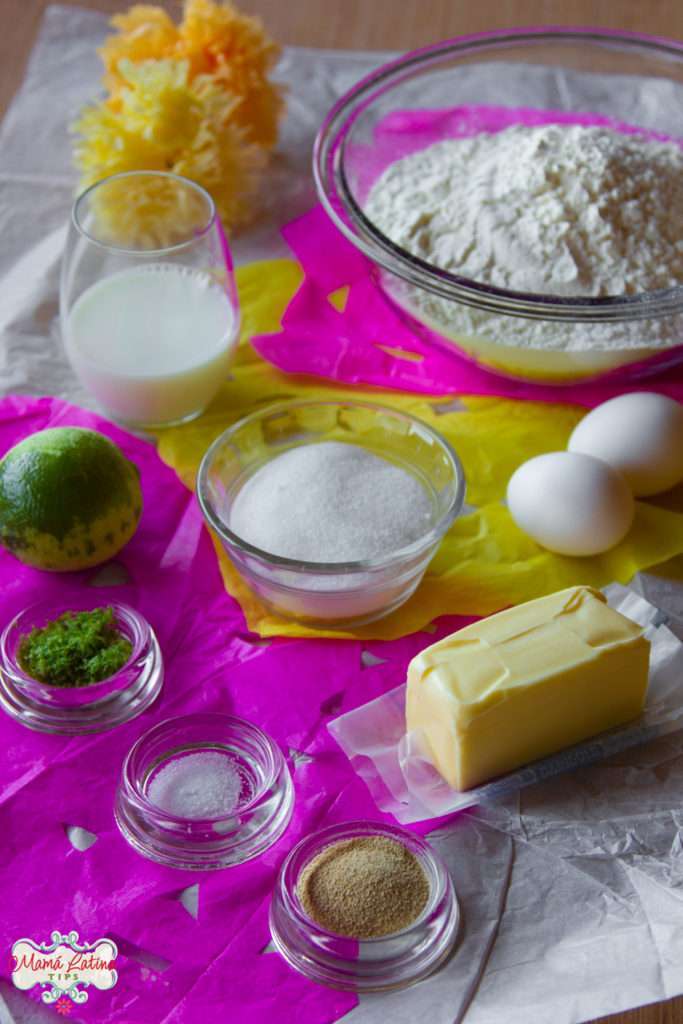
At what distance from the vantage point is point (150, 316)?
1272mm

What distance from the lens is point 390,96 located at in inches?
60.9

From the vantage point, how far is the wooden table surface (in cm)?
198

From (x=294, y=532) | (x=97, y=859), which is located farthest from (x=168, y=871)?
(x=294, y=532)

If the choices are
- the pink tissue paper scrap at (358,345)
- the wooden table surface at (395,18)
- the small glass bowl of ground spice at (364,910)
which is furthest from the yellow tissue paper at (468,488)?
the wooden table surface at (395,18)

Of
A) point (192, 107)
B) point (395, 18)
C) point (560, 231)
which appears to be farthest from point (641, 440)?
point (395, 18)

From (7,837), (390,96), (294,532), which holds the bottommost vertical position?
(7,837)

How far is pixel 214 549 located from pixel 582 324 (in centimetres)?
52

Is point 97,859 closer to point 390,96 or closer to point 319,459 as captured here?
point 319,459

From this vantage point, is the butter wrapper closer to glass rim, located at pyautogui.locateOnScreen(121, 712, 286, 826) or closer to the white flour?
glass rim, located at pyautogui.locateOnScreen(121, 712, 286, 826)

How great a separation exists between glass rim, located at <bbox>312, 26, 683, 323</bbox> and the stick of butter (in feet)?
1.15

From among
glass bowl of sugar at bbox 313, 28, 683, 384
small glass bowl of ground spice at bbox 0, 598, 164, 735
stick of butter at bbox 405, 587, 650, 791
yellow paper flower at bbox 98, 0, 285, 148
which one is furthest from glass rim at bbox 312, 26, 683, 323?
small glass bowl of ground spice at bbox 0, 598, 164, 735

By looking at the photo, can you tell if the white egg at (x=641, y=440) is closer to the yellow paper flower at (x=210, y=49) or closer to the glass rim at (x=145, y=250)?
the glass rim at (x=145, y=250)

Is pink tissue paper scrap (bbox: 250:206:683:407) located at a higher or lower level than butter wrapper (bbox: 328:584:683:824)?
higher

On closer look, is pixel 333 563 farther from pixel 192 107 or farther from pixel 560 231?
pixel 192 107
